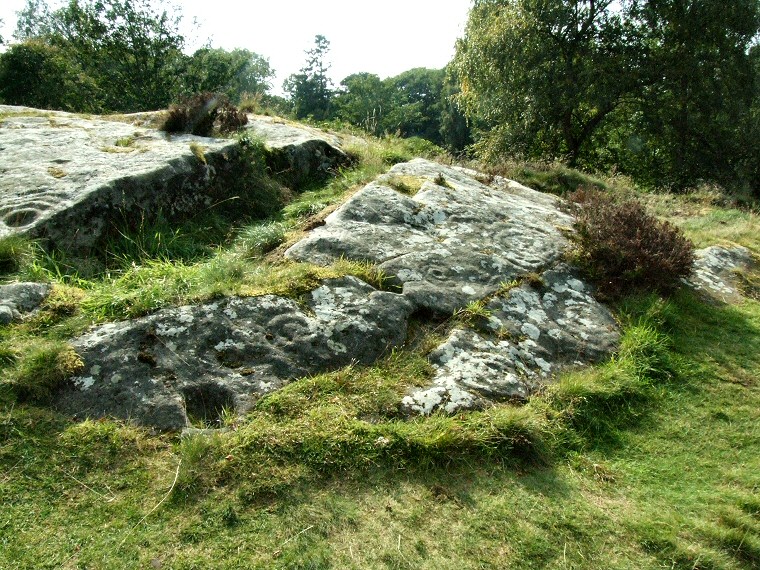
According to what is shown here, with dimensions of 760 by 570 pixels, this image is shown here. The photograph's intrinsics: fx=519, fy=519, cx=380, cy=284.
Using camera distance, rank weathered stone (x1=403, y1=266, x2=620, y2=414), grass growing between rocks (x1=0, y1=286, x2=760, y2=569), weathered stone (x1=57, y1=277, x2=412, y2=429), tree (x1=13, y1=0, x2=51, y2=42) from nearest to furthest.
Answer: grass growing between rocks (x1=0, y1=286, x2=760, y2=569) < weathered stone (x1=57, y1=277, x2=412, y2=429) < weathered stone (x1=403, y1=266, x2=620, y2=414) < tree (x1=13, y1=0, x2=51, y2=42)

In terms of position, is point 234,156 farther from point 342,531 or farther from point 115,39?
point 115,39

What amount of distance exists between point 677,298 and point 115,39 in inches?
1150

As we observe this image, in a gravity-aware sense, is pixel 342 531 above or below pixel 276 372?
below

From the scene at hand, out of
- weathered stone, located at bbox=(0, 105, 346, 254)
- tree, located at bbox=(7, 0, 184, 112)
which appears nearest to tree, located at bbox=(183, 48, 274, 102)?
tree, located at bbox=(7, 0, 184, 112)

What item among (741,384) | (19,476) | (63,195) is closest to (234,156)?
(63,195)

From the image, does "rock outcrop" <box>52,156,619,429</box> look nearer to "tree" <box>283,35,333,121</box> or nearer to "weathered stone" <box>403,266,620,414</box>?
"weathered stone" <box>403,266,620,414</box>

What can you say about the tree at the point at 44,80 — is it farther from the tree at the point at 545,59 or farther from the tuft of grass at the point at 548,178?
the tuft of grass at the point at 548,178

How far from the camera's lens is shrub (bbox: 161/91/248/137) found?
30.5ft

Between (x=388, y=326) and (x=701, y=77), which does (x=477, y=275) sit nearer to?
(x=388, y=326)

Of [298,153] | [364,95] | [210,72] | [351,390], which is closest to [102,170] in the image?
[298,153]

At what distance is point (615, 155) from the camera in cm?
2605

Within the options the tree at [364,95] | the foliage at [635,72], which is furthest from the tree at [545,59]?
the tree at [364,95]

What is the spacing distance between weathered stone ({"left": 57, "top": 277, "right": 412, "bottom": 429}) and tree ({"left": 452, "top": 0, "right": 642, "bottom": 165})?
1656 centimetres

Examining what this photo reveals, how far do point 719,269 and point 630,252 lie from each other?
199 cm
